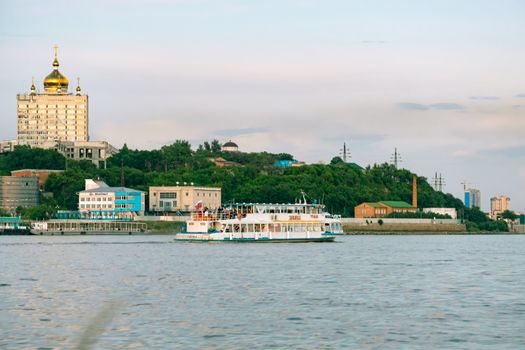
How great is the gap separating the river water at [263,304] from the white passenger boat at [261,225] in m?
48.1

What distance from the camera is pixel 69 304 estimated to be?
55.6 metres

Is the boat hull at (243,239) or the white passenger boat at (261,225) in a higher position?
the white passenger boat at (261,225)

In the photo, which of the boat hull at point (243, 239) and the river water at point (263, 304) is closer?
the river water at point (263, 304)

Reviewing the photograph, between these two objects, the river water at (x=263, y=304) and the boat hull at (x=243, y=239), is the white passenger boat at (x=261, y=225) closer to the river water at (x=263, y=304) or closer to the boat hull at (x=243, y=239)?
the boat hull at (x=243, y=239)

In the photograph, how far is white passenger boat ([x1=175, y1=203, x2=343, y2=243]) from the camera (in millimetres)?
147625

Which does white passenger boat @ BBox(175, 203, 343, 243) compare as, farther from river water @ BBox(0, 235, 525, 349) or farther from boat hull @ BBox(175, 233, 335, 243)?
river water @ BBox(0, 235, 525, 349)

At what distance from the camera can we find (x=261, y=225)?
148750mm

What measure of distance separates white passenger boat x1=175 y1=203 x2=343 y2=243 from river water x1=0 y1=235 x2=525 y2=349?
158 ft

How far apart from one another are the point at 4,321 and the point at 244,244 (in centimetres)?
9941

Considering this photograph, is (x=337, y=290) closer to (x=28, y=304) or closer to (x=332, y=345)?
(x=28, y=304)

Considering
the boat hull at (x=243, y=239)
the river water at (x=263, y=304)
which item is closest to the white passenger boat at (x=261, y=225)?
the boat hull at (x=243, y=239)

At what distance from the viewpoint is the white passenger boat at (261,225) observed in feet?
484

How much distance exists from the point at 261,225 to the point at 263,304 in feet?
307

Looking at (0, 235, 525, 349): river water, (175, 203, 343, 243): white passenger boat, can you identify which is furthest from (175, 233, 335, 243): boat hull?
(0, 235, 525, 349): river water
